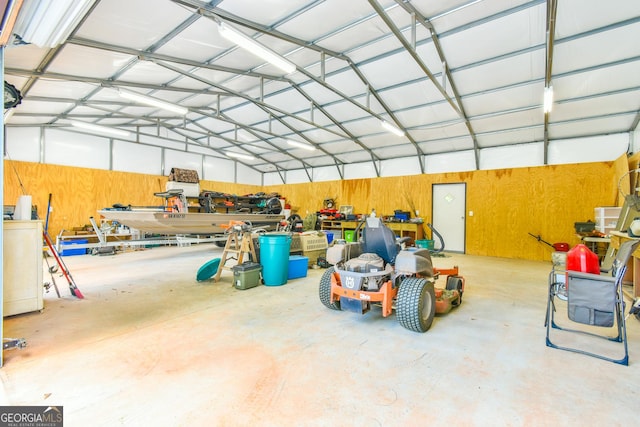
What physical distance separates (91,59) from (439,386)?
268 inches

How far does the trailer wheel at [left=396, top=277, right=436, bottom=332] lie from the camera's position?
276 centimetres

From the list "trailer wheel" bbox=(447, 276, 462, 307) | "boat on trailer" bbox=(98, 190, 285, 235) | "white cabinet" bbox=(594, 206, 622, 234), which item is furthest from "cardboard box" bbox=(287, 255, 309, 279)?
"white cabinet" bbox=(594, 206, 622, 234)

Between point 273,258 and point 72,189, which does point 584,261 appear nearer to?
point 273,258

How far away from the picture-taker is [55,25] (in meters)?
2.03

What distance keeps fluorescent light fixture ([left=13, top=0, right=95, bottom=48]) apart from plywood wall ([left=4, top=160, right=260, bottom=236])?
7587 millimetres

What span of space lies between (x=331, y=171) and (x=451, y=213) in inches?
201

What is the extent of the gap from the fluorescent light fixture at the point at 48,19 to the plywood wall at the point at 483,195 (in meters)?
6.70

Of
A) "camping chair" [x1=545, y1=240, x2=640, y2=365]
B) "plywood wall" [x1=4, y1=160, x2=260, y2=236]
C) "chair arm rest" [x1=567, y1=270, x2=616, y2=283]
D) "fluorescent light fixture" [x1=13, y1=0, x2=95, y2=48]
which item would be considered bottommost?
"camping chair" [x1=545, y1=240, x2=640, y2=365]

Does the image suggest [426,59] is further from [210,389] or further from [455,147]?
[210,389]

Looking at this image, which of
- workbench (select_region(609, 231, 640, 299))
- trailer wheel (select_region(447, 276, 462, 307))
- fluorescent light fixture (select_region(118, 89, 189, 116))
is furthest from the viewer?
fluorescent light fixture (select_region(118, 89, 189, 116))

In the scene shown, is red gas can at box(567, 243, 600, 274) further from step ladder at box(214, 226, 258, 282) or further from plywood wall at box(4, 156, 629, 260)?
plywood wall at box(4, 156, 629, 260)

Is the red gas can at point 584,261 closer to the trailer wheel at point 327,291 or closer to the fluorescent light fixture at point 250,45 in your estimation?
the trailer wheel at point 327,291

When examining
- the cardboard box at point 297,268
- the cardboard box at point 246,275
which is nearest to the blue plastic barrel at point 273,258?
the cardboard box at point 246,275

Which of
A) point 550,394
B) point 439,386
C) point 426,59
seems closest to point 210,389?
point 439,386
